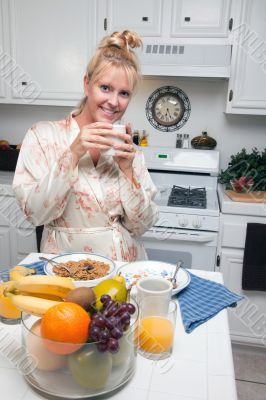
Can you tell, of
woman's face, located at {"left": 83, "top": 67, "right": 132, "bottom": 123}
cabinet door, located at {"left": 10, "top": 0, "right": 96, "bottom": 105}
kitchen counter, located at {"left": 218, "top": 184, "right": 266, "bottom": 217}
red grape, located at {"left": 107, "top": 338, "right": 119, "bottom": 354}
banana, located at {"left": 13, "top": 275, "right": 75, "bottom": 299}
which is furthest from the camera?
cabinet door, located at {"left": 10, "top": 0, "right": 96, "bottom": 105}

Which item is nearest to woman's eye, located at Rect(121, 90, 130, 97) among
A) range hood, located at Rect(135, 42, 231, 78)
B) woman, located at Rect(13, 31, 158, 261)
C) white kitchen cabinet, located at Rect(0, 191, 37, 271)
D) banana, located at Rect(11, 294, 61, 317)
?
woman, located at Rect(13, 31, 158, 261)

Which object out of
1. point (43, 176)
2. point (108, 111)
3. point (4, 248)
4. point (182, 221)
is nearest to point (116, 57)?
point (108, 111)

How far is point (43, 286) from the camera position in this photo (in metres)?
0.71

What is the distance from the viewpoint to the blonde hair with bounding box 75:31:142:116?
4.15 feet

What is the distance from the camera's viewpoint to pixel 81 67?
8.14 ft

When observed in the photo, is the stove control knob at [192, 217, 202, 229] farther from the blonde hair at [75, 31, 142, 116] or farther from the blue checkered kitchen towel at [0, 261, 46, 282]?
the blue checkered kitchen towel at [0, 261, 46, 282]

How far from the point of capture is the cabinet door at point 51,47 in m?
2.41

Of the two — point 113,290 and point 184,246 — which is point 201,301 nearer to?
point 113,290

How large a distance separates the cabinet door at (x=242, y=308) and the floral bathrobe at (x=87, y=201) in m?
0.95

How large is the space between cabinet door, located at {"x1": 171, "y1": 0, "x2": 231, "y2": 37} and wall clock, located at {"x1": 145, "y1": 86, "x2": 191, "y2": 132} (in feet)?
1.61

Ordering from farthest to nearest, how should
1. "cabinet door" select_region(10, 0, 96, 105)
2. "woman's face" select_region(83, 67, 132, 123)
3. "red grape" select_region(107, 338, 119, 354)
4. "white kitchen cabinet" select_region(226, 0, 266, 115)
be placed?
1. "cabinet door" select_region(10, 0, 96, 105)
2. "white kitchen cabinet" select_region(226, 0, 266, 115)
3. "woman's face" select_region(83, 67, 132, 123)
4. "red grape" select_region(107, 338, 119, 354)

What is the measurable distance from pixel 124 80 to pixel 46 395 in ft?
3.24

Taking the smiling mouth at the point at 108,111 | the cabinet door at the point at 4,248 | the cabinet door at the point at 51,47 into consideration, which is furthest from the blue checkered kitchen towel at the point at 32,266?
the cabinet door at the point at 51,47

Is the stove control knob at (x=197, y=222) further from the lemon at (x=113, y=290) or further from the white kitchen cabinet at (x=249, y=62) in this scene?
the lemon at (x=113, y=290)
